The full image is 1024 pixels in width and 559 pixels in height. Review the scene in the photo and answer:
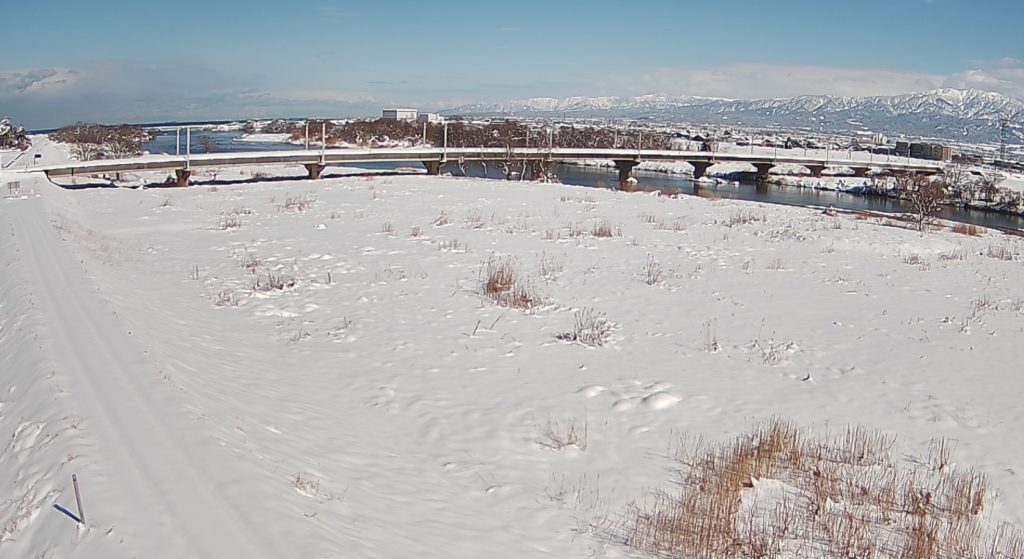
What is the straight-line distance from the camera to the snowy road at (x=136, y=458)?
434 cm

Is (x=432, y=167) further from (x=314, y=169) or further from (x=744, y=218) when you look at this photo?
(x=744, y=218)

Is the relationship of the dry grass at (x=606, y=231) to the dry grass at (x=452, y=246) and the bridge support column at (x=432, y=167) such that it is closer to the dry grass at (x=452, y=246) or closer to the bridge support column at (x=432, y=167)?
the dry grass at (x=452, y=246)

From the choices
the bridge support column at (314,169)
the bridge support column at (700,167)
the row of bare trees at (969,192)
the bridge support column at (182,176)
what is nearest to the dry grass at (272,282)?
the bridge support column at (182,176)

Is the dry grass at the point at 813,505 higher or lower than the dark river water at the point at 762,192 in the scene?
lower

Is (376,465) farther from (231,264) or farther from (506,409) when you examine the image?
(231,264)

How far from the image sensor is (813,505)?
227 inches

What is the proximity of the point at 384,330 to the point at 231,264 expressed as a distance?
20.9 ft

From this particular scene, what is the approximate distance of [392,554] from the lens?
4.56 m

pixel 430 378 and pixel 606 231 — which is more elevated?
Result: pixel 606 231

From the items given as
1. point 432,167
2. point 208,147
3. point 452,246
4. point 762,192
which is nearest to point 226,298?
point 452,246

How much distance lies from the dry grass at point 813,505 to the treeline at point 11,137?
328ft

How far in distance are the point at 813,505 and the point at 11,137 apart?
4448 inches

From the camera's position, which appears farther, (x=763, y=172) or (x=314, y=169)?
(x=763, y=172)

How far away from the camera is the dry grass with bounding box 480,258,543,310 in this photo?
39.5ft
